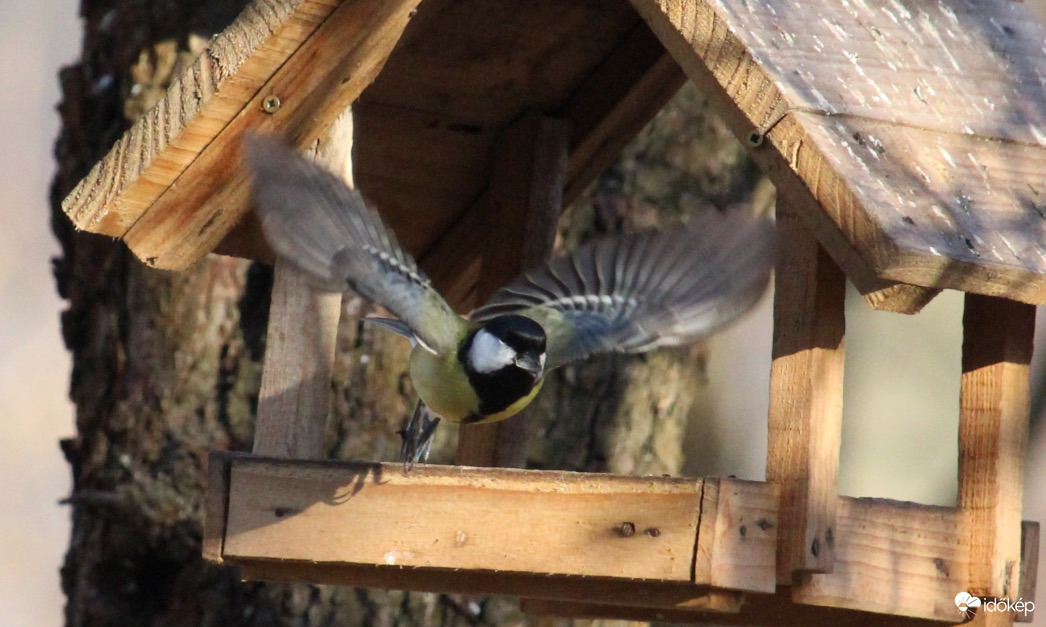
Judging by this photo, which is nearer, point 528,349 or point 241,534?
point 241,534

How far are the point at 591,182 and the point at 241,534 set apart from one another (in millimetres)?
1765

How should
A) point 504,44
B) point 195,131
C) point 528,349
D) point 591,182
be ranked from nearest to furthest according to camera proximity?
point 195,131 < point 528,349 < point 504,44 < point 591,182

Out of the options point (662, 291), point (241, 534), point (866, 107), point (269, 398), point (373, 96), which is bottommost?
point (241, 534)

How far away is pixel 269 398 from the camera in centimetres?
276

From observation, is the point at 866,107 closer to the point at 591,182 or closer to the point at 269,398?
the point at 269,398

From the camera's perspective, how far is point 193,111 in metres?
2.62

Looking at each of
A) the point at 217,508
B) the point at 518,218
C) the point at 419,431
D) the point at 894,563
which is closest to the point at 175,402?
the point at 419,431

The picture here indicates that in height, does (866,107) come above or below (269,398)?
above

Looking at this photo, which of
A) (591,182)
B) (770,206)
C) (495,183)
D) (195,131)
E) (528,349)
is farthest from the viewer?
(770,206)

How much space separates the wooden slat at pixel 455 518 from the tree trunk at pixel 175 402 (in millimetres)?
1249

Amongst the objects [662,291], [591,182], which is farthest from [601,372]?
[662,291]

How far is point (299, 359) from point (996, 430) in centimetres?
129

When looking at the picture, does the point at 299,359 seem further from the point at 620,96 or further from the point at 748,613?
the point at 620,96
